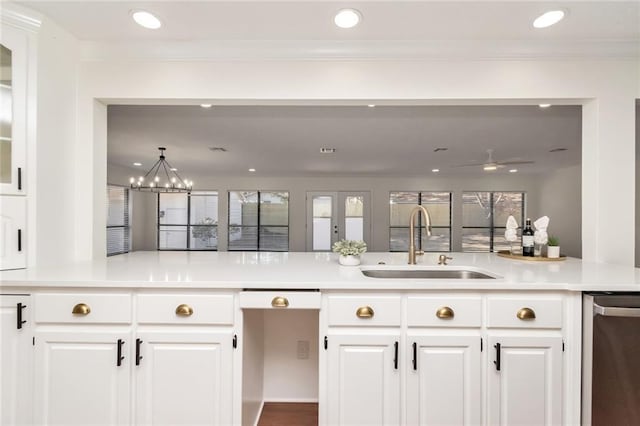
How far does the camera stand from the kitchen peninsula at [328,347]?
1.36 meters

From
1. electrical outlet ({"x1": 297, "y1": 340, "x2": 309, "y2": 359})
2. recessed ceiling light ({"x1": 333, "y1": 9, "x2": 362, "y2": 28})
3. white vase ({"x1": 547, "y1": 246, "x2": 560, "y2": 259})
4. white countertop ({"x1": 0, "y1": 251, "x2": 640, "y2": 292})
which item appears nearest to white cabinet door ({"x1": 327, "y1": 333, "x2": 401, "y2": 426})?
white countertop ({"x1": 0, "y1": 251, "x2": 640, "y2": 292})

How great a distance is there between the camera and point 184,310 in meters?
1.37

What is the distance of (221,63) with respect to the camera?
1958mm

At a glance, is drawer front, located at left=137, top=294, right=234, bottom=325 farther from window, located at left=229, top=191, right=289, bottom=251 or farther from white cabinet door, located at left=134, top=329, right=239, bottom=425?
window, located at left=229, top=191, right=289, bottom=251

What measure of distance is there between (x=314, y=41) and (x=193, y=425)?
219 cm

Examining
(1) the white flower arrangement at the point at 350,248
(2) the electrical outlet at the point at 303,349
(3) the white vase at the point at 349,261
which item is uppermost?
(1) the white flower arrangement at the point at 350,248

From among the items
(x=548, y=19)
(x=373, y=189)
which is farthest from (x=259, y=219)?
(x=548, y=19)

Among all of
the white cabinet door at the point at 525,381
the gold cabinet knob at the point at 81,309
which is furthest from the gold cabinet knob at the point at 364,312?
the gold cabinet knob at the point at 81,309

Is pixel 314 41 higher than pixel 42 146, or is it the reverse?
pixel 314 41

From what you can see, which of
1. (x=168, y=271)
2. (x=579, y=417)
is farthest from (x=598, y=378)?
(x=168, y=271)

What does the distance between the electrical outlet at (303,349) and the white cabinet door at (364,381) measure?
2.20 ft

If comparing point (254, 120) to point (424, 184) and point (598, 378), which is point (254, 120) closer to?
point (598, 378)

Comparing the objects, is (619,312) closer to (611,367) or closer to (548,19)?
(611,367)

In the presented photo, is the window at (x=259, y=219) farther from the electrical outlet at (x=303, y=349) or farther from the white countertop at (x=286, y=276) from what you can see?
the white countertop at (x=286, y=276)
